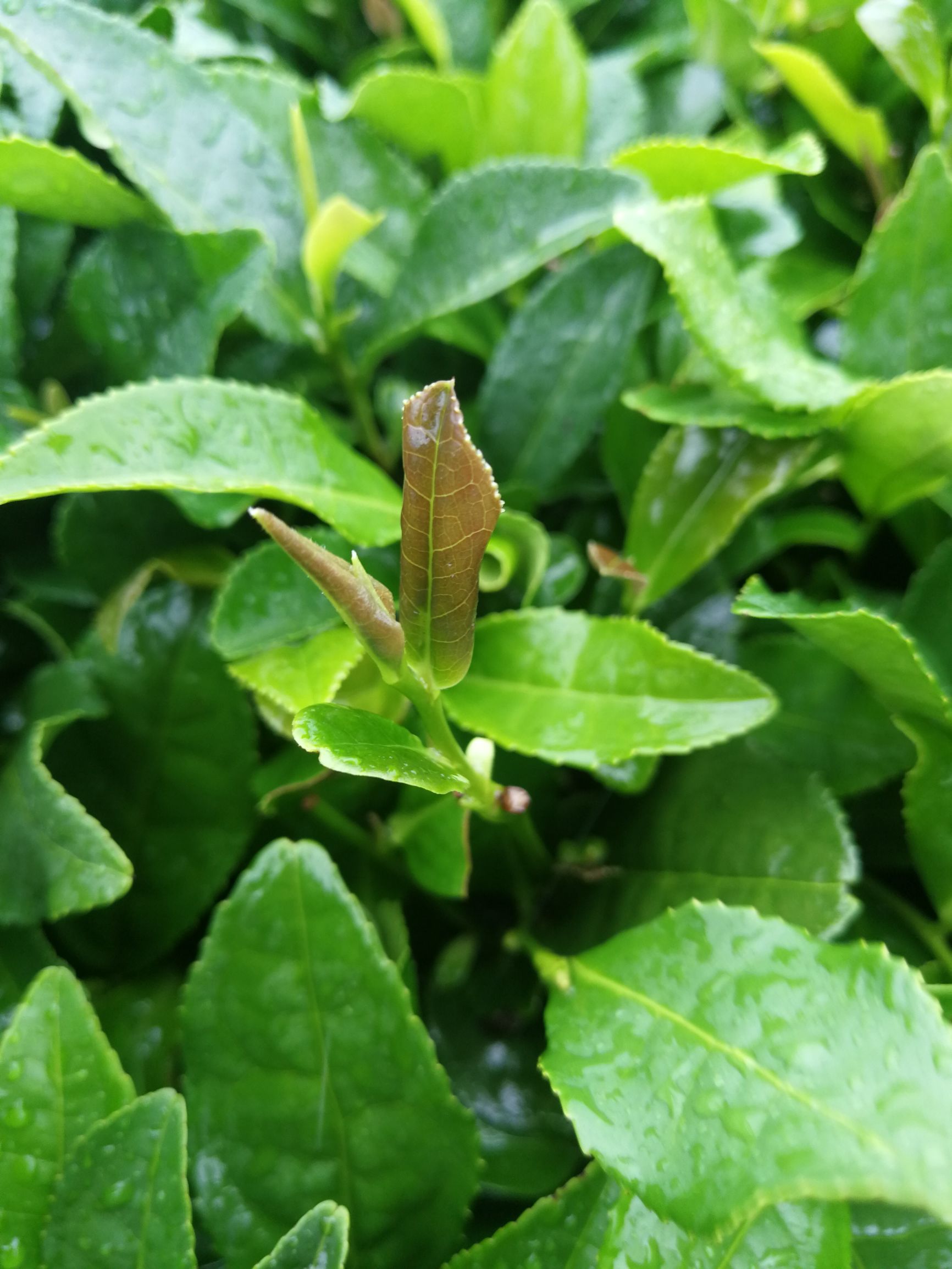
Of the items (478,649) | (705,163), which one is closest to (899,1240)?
(478,649)

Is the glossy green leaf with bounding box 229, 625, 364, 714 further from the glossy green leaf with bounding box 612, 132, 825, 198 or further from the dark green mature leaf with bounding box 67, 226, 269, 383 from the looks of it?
the glossy green leaf with bounding box 612, 132, 825, 198

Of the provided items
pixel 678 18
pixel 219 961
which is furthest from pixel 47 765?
pixel 678 18

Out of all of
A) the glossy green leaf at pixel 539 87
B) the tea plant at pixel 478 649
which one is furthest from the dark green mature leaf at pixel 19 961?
the glossy green leaf at pixel 539 87

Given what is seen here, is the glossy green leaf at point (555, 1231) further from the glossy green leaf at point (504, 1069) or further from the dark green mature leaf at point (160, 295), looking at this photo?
the dark green mature leaf at point (160, 295)

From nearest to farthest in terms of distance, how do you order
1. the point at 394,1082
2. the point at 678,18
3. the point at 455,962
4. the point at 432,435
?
the point at 432,435 → the point at 394,1082 → the point at 455,962 → the point at 678,18

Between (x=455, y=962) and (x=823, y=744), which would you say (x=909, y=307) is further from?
(x=455, y=962)

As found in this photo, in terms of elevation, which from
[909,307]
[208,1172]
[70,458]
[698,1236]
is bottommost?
[208,1172]
